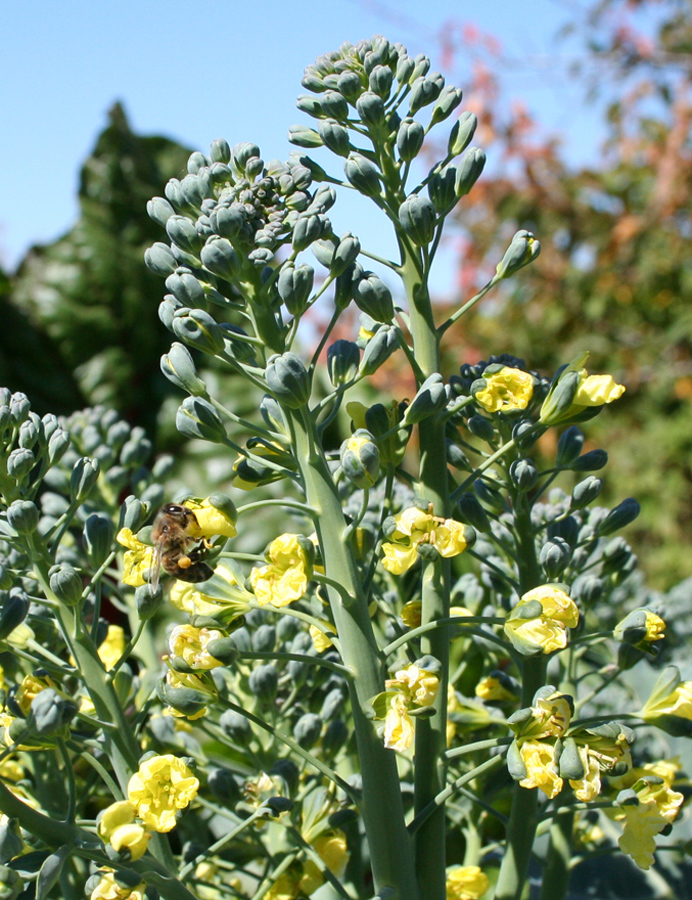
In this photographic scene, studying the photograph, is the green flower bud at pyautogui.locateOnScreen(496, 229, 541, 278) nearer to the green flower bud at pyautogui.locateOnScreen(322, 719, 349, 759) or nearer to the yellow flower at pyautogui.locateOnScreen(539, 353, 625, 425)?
the yellow flower at pyautogui.locateOnScreen(539, 353, 625, 425)

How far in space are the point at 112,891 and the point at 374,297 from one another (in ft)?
1.18

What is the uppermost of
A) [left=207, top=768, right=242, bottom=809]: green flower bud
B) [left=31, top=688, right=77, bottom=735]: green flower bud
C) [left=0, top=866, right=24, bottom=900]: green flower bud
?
[left=31, top=688, right=77, bottom=735]: green flower bud

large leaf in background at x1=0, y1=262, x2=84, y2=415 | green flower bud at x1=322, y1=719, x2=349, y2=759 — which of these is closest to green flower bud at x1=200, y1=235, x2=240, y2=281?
green flower bud at x1=322, y1=719, x2=349, y2=759

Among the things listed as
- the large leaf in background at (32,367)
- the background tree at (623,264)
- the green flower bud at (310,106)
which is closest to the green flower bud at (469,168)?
the green flower bud at (310,106)

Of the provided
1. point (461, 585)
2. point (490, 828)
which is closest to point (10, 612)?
point (461, 585)

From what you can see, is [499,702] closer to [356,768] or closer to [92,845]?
[356,768]

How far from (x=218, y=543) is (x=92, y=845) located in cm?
17

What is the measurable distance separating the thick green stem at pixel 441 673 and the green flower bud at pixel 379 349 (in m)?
0.04

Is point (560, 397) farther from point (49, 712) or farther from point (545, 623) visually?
point (49, 712)

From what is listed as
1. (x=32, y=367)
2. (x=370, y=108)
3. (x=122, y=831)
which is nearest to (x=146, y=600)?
(x=122, y=831)

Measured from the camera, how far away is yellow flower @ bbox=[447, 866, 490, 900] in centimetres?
57

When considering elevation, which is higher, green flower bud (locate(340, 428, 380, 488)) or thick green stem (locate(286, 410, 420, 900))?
green flower bud (locate(340, 428, 380, 488))

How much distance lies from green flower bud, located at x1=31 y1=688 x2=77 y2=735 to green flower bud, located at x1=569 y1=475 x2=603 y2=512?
1.11ft

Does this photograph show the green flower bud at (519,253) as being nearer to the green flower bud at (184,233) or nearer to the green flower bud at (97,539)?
the green flower bud at (184,233)
